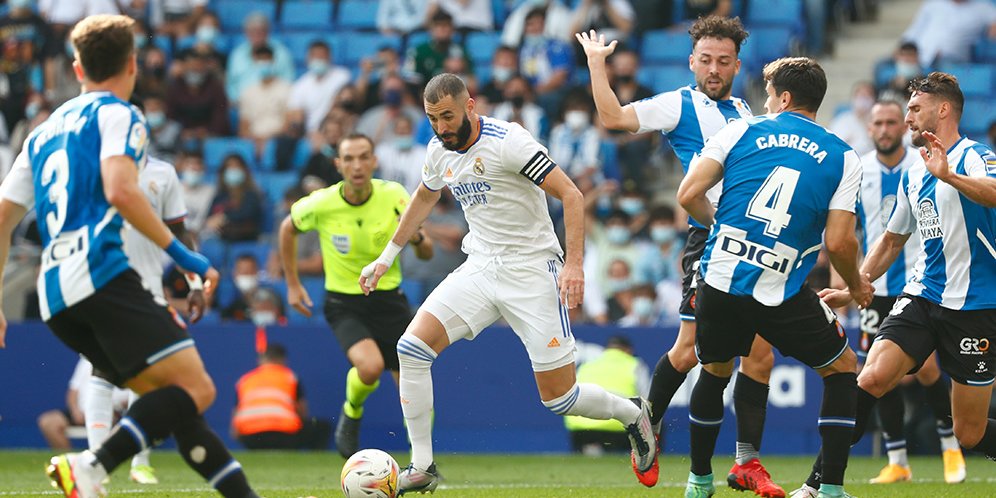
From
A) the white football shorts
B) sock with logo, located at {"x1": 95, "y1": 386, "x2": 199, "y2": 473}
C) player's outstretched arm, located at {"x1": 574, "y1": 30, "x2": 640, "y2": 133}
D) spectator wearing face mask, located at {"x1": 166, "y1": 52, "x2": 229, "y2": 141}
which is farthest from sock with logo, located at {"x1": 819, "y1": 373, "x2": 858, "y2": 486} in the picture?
spectator wearing face mask, located at {"x1": 166, "y1": 52, "x2": 229, "y2": 141}

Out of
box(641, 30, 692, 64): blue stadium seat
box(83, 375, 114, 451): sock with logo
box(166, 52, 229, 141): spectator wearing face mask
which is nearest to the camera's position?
box(83, 375, 114, 451): sock with logo

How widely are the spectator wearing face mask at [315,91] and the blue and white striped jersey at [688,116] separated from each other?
32.6ft

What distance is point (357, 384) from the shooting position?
1066 centimetres

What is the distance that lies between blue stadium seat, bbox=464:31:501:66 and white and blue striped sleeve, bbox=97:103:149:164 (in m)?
12.3

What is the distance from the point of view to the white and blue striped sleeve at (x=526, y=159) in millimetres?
7863

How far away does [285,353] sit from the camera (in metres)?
13.5

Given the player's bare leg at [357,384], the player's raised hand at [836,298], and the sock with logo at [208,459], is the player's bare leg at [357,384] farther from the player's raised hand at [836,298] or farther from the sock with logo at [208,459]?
the sock with logo at [208,459]

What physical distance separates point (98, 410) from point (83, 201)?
4406 mm

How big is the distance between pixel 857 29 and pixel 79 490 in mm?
15441

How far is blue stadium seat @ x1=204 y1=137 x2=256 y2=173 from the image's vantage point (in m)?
17.8

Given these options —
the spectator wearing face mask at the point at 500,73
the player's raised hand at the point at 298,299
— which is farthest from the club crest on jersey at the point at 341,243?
the spectator wearing face mask at the point at 500,73

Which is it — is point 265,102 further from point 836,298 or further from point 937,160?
point 937,160

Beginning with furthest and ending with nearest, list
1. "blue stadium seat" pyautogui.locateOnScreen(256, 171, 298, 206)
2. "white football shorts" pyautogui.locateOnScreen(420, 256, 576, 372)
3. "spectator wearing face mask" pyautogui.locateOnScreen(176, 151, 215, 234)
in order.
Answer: "blue stadium seat" pyautogui.locateOnScreen(256, 171, 298, 206)
"spectator wearing face mask" pyautogui.locateOnScreen(176, 151, 215, 234)
"white football shorts" pyautogui.locateOnScreen(420, 256, 576, 372)

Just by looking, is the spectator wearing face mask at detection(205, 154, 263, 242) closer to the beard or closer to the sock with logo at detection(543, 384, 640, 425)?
the beard
